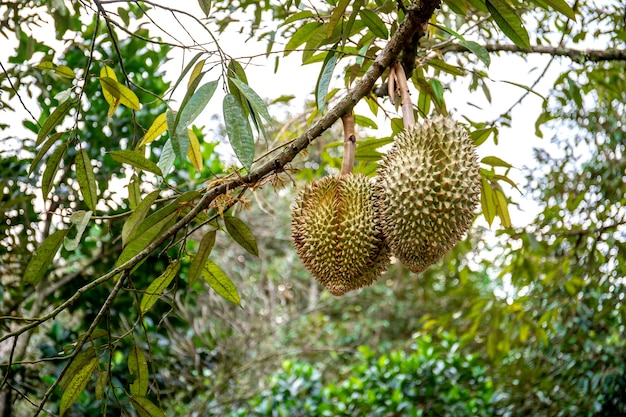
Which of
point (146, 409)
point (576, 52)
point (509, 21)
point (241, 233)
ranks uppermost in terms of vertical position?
point (576, 52)

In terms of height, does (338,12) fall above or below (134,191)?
above

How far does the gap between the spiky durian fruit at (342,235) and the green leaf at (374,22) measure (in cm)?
29

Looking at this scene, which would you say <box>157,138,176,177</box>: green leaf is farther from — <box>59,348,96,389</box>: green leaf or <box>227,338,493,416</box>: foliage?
<box>227,338,493,416</box>: foliage

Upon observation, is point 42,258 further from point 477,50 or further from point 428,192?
point 477,50

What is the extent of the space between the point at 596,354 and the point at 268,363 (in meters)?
2.04

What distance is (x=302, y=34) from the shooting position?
1314mm

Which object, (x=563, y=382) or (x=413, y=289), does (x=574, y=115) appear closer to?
(x=563, y=382)

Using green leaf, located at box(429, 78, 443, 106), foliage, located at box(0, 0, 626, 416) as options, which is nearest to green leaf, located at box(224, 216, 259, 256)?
foliage, located at box(0, 0, 626, 416)

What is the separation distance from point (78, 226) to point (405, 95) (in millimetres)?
661

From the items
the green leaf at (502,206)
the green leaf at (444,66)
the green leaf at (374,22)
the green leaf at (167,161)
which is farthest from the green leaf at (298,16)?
the green leaf at (502,206)

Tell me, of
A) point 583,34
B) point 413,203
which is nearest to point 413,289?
point 583,34

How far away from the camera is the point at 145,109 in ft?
7.54

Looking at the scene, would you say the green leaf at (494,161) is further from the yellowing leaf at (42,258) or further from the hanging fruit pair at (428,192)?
the yellowing leaf at (42,258)

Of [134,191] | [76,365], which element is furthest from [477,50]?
[76,365]
